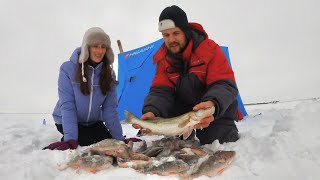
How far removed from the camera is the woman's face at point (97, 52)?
4.06 meters

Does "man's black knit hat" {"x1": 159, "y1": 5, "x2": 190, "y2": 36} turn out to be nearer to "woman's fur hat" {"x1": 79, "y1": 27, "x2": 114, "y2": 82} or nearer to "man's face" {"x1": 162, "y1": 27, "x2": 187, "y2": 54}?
"man's face" {"x1": 162, "y1": 27, "x2": 187, "y2": 54}

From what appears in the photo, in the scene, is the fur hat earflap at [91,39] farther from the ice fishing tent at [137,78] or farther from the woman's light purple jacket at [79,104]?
the ice fishing tent at [137,78]

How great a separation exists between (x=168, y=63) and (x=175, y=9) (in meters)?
0.58

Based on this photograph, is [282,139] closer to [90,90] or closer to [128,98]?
[90,90]

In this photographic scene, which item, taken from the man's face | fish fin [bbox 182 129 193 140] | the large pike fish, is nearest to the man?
the man's face

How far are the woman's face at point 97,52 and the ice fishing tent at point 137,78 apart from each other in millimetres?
3811

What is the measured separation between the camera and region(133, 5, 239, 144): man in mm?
3455

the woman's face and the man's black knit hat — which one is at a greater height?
the man's black knit hat

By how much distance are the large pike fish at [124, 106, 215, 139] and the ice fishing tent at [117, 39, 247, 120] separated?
16.1 ft

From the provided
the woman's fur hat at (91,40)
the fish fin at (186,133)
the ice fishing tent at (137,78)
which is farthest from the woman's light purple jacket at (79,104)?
the ice fishing tent at (137,78)

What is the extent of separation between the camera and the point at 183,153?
2660mm

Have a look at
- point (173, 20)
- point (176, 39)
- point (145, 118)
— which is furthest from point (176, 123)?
point (173, 20)

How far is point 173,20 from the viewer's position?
3607 millimetres

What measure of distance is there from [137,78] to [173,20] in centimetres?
459
